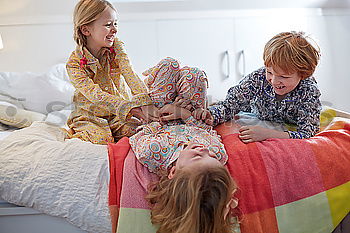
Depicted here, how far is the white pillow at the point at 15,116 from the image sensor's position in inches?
76.2

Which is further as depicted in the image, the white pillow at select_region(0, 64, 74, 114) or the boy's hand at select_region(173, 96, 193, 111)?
the white pillow at select_region(0, 64, 74, 114)

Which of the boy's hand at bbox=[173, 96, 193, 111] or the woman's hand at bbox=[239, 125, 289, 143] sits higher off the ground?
the boy's hand at bbox=[173, 96, 193, 111]

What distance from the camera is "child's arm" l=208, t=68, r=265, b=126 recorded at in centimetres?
166

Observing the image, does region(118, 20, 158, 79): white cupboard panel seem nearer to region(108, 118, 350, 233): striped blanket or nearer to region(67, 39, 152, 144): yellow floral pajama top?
region(67, 39, 152, 144): yellow floral pajama top

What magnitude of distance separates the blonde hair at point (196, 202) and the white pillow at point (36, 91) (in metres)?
1.24

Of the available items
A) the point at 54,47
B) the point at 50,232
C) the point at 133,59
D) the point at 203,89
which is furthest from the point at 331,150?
the point at 54,47

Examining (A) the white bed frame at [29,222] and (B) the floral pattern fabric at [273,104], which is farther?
(B) the floral pattern fabric at [273,104]

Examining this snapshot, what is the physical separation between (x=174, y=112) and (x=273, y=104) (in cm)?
42

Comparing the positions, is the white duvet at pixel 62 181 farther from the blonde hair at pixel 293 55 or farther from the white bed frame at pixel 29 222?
the blonde hair at pixel 293 55

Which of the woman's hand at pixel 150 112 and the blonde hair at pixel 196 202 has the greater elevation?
the woman's hand at pixel 150 112

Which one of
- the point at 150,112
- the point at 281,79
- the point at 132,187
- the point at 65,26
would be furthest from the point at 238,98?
the point at 65,26

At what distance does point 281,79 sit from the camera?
1514mm

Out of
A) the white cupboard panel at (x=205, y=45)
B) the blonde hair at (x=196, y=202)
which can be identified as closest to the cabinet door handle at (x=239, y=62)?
the white cupboard panel at (x=205, y=45)

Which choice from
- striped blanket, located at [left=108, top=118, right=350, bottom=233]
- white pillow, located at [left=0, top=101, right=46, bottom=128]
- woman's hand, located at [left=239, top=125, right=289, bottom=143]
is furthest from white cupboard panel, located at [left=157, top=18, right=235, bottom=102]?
striped blanket, located at [left=108, top=118, right=350, bottom=233]
